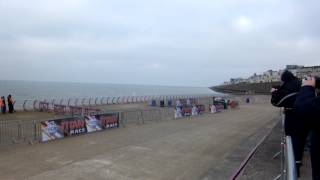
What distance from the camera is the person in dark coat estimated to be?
832 cm

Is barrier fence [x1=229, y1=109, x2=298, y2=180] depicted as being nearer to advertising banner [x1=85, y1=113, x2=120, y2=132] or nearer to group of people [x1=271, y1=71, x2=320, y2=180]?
group of people [x1=271, y1=71, x2=320, y2=180]

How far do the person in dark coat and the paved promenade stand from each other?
123 inches

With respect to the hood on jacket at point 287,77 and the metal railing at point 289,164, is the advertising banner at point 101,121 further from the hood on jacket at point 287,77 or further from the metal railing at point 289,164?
the metal railing at point 289,164

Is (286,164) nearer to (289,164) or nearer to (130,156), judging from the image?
(289,164)

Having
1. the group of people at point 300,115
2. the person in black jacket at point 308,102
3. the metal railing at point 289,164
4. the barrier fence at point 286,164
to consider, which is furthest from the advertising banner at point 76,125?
the person in black jacket at point 308,102

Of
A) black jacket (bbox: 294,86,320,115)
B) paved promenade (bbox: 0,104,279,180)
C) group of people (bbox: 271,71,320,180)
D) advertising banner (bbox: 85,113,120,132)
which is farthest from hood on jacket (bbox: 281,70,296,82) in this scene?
advertising banner (bbox: 85,113,120,132)

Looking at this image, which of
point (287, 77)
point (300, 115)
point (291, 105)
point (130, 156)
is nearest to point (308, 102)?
point (300, 115)

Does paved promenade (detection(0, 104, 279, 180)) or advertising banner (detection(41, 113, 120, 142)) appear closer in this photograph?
paved promenade (detection(0, 104, 279, 180))

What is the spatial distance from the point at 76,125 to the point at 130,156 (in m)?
6.70

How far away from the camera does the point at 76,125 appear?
66.3ft

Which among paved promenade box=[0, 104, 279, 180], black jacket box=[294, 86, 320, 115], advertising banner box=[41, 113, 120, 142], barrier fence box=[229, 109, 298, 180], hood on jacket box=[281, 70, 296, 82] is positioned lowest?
paved promenade box=[0, 104, 279, 180]

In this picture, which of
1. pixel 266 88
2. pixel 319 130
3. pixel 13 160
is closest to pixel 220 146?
pixel 13 160

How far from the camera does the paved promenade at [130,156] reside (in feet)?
38.1

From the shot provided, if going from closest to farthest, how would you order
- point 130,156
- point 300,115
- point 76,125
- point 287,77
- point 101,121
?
point 300,115
point 287,77
point 130,156
point 76,125
point 101,121
